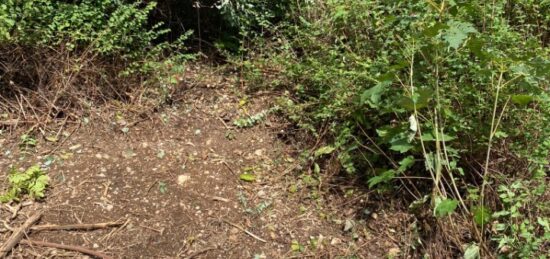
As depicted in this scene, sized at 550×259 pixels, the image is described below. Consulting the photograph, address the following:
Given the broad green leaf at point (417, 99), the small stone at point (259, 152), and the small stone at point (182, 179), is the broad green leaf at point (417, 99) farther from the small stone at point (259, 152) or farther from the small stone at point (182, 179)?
the small stone at point (182, 179)

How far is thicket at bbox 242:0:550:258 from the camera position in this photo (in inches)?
112

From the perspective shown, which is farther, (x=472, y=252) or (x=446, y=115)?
(x=446, y=115)

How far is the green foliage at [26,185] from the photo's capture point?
3.15 meters

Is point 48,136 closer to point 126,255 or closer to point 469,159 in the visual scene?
point 126,255

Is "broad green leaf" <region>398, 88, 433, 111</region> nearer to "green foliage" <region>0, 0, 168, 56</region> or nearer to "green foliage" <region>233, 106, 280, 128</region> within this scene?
"green foliage" <region>233, 106, 280, 128</region>

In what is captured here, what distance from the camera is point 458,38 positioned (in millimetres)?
2621

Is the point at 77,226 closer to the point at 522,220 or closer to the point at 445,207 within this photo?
the point at 445,207

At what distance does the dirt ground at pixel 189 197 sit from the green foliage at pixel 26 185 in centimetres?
5

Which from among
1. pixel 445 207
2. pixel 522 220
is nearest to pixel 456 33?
pixel 445 207

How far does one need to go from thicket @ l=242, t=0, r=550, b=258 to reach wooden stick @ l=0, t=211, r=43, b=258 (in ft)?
5.80

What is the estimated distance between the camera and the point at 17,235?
2.97 meters

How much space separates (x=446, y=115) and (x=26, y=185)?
100 inches

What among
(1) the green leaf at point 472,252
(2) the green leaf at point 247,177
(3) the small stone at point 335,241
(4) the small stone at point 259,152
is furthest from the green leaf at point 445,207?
(4) the small stone at point 259,152

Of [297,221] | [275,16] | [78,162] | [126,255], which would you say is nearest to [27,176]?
[78,162]
